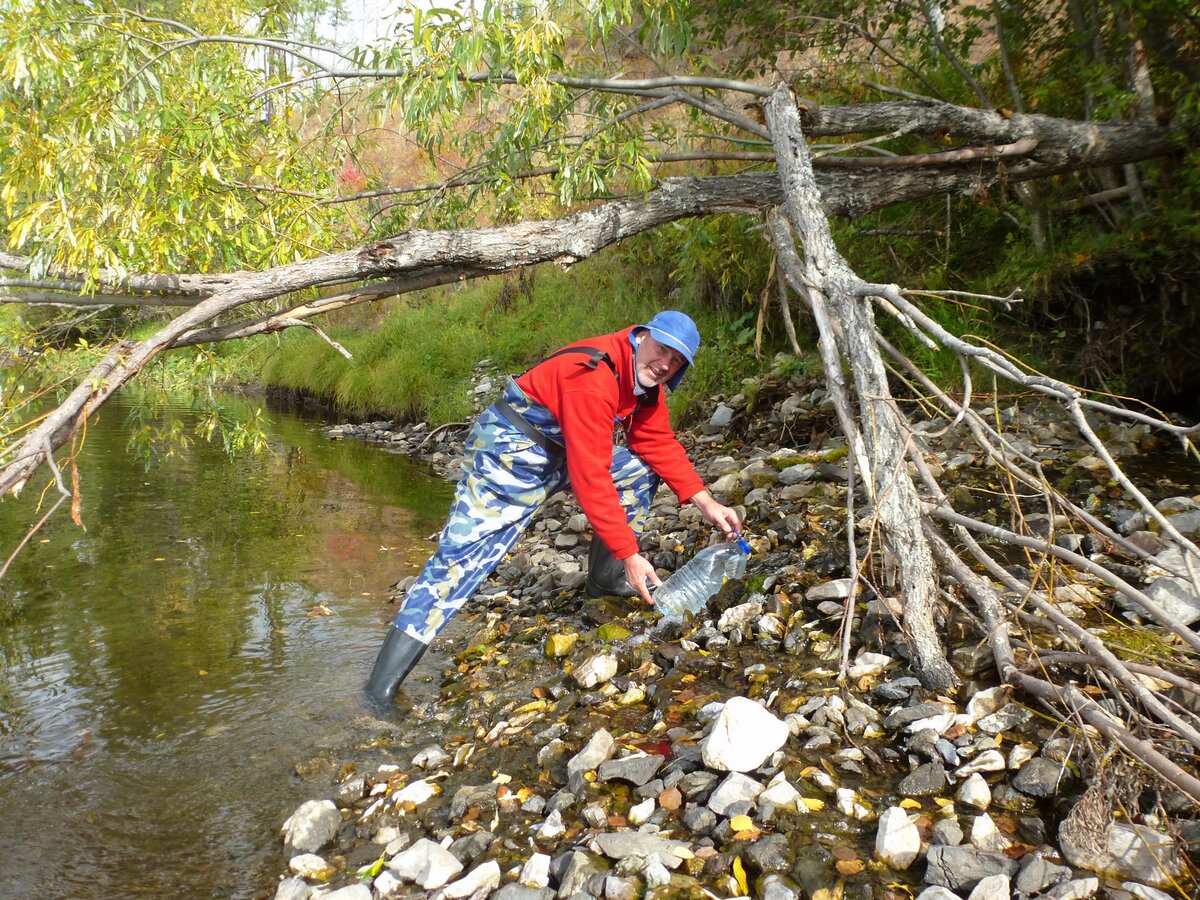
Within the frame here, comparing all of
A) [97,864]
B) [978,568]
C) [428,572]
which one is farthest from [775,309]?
[97,864]

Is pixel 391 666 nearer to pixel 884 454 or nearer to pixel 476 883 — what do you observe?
pixel 476 883

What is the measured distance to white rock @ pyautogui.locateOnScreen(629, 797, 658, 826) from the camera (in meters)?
3.03

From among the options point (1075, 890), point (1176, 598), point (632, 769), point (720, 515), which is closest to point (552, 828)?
point (632, 769)

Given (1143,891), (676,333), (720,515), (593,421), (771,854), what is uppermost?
(676,333)

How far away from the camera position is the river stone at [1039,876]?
2465 mm

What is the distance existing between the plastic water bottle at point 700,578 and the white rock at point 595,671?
24.9 inches

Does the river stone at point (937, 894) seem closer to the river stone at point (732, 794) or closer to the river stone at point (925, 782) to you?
the river stone at point (925, 782)

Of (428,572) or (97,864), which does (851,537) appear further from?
(97,864)

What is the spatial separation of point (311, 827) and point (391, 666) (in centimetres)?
111

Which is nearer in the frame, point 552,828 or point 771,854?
point 771,854

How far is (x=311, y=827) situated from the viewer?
327 centimetres

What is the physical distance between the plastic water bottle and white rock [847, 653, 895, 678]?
1.14 m

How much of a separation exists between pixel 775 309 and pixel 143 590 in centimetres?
626

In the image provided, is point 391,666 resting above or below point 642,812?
above
